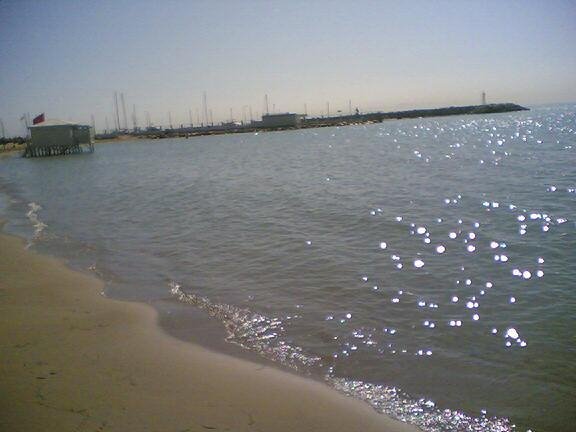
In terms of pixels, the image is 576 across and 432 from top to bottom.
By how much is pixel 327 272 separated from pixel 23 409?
244 inches

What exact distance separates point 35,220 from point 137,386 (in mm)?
15777

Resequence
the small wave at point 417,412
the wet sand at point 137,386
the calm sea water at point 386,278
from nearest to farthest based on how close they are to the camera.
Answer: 1. the wet sand at point 137,386
2. the small wave at point 417,412
3. the calm sea water at point 386,278

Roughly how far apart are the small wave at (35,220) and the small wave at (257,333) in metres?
8.26

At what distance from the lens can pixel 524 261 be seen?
A: 1001 cm

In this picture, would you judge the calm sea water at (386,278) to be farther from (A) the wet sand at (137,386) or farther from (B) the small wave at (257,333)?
(A) the wet sand at (137,386)

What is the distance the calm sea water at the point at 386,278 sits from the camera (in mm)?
5492

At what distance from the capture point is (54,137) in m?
70.7

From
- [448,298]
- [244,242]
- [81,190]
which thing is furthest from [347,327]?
[81,190]

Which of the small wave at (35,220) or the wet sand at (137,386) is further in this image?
the small wave at (35,220)

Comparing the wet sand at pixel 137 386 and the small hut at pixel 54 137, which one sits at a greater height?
the small hut at pixel 54 137

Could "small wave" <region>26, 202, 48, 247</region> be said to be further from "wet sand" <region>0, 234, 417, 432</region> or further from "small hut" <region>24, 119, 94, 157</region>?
"small hut" <region>24, 119, 94, 157</region>

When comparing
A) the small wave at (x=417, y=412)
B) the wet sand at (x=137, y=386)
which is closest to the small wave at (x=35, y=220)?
the wet sand at (x=137, y=386)

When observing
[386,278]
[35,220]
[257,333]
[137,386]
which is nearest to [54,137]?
[35,220]

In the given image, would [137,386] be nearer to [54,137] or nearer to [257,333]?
[257,333]
